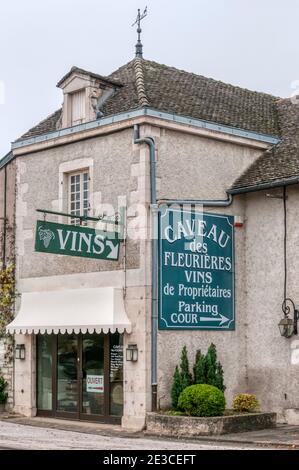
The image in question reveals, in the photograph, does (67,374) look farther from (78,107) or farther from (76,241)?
(78,107)

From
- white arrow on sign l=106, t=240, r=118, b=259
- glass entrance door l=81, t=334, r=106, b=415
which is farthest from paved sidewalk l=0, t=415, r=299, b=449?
white arrow on sign l=106, t=240, r=118, b=259

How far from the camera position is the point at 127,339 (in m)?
20.5

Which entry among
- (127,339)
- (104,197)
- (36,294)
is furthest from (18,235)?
(127,339)

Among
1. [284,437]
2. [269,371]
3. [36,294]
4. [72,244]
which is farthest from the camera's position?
[36,294]

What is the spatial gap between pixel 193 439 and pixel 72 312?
4483mm

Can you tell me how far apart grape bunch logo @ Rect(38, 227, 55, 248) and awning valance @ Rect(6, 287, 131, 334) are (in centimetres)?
187

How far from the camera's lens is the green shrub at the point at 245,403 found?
803 inches

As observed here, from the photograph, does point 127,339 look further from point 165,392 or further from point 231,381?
point 231,381

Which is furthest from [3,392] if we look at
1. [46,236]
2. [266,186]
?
[266,186]

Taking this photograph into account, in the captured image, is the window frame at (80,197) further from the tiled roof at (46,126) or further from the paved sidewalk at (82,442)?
the paved sidewalk at (82,442)

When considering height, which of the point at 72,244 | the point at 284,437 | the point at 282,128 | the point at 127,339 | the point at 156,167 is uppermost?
the point at 282,128

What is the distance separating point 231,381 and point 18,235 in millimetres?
6625

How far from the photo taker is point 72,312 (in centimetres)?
2133

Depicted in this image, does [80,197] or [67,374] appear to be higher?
[80,197]
